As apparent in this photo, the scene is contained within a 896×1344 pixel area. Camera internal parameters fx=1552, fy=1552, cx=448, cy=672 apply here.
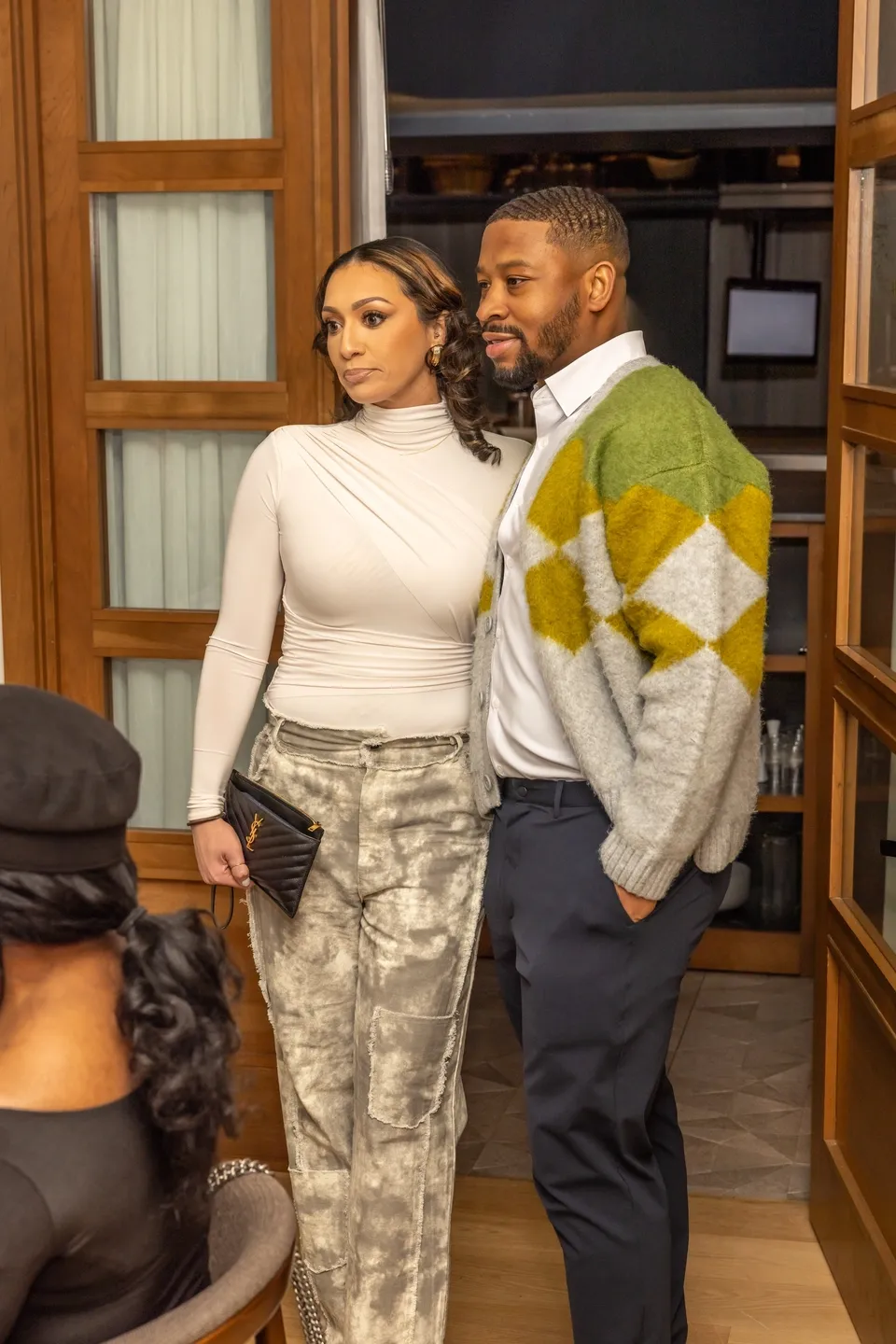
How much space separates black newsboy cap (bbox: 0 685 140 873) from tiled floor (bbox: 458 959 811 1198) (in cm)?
208

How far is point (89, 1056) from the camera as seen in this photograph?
126cm

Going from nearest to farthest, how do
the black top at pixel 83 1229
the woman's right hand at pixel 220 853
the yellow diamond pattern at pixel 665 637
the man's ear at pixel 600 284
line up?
the black top at pixel 83 1229
the yellow diamond pattern at pixel 665 637
the man's ear at pixel 600 284
the woman's right hand at pixel 220 853

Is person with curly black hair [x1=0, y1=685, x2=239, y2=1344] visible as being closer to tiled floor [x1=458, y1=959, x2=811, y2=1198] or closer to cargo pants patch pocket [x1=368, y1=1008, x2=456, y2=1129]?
cargo pants patch pocket [x1=368, y1=1008, x2=456, y2=1129]

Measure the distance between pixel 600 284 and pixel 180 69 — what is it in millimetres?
1160

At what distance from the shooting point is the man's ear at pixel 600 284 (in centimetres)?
202

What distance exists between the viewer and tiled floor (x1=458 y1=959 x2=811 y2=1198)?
3.14 m

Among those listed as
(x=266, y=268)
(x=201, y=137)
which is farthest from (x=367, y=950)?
(x=201, y=137)

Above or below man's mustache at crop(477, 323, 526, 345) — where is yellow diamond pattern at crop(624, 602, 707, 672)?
below

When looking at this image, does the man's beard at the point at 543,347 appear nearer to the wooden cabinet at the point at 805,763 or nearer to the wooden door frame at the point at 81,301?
the wooden door frame at the point at 81,301

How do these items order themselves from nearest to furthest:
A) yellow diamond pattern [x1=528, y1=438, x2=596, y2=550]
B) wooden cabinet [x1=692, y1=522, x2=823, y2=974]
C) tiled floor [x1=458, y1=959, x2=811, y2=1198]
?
yellow diamond pattern [x1=528, y1=438, x2=596, y2=550] → tiled floor [x1=458, y1=959, x2=811, y2=1198] → wooden cabinet [x1=692, y1=522, x2=823, y2=974]

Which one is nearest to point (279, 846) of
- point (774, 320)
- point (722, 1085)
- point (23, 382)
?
point (23, 382)

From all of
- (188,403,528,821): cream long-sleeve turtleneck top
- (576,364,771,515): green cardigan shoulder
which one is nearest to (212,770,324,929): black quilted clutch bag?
(188,403,528,821): cream long-sleeve turtleneck top

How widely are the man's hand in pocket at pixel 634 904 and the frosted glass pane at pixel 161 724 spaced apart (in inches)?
45.3

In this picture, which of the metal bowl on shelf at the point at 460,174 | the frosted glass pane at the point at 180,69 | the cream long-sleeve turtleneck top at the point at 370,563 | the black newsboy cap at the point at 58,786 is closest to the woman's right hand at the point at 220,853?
the cream long-sleeve turtleneck top at the point at 370,563
